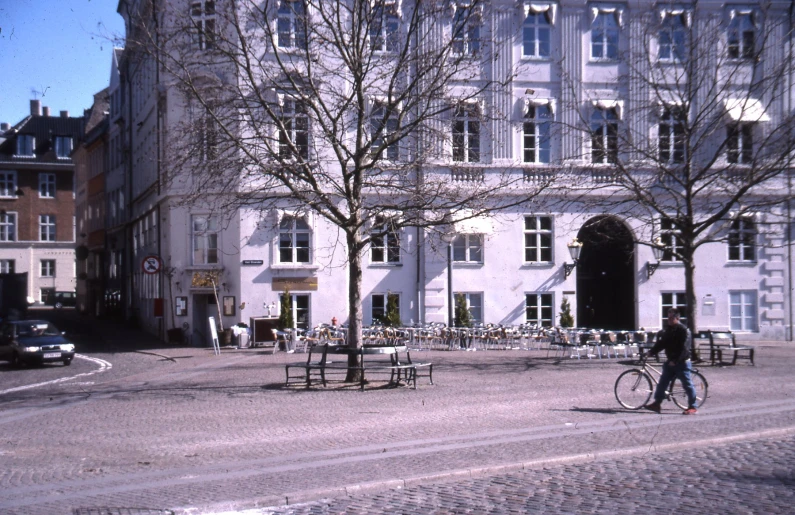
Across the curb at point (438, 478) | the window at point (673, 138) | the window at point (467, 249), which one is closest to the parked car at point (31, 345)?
the window at point (467, 249)

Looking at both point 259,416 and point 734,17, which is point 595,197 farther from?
point 259,416

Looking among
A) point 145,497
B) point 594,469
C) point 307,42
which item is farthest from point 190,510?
point 307,42

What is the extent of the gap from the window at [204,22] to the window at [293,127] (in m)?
2.10

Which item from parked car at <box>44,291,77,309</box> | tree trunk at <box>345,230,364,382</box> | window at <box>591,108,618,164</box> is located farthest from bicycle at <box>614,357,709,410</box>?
parked car at <box>44,291,77,309</box>

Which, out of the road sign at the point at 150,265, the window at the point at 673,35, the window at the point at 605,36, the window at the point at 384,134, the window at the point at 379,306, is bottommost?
the window at the point at 379,306

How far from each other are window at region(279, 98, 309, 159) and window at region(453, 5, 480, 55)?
345 centimetres

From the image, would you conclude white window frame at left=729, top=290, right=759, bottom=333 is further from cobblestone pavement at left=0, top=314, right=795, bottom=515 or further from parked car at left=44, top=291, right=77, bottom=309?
parked car at left=44, top=291, right=77, bottom=309

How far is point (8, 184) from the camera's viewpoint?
7406 cm

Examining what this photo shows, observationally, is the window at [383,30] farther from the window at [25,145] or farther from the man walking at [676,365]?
the window at [25,145]

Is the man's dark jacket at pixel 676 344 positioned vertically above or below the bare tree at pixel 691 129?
below

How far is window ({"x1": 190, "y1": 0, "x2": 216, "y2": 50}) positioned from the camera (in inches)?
722

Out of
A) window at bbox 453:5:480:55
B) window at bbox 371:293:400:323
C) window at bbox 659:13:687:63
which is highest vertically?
window at bbox 659:13:687:63

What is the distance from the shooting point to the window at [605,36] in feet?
115

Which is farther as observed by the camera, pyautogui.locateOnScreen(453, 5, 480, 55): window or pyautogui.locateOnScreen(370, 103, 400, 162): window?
pyautogui.locateOnScreen(370, 103, 400, 162): window
